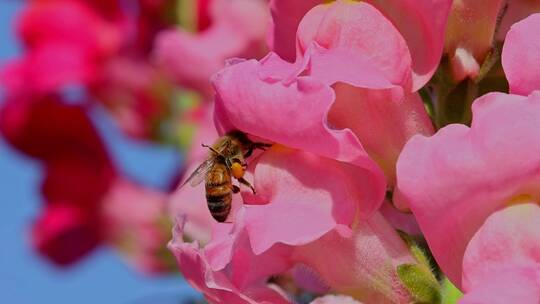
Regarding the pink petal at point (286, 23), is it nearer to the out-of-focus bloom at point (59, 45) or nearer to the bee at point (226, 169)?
the bee at point (226, 169)

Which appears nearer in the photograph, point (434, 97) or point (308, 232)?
point (308, 232)

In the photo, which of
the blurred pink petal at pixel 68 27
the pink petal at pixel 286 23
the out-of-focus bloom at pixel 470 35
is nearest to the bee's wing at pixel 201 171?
the pink petal at pixel 286 23

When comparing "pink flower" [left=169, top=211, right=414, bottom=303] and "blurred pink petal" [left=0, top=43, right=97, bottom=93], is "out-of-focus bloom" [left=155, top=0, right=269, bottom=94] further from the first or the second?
"pink flower" [left=169, top=211, right=414, bottom=303]

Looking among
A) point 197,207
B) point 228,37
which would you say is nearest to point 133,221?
point 228,37

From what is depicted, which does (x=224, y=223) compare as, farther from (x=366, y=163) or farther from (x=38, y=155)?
(x=38, y=155)

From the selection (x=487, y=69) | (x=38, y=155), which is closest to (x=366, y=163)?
(x=487, y=69)

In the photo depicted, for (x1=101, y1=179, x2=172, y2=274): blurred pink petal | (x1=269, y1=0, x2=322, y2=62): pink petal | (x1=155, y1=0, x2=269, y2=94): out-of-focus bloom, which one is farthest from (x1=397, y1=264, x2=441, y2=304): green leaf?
(x1=101, y1=179, x2=172, y2=274): blurred pink petal

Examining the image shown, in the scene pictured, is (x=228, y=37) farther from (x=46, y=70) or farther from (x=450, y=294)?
(x=450, y=294)
